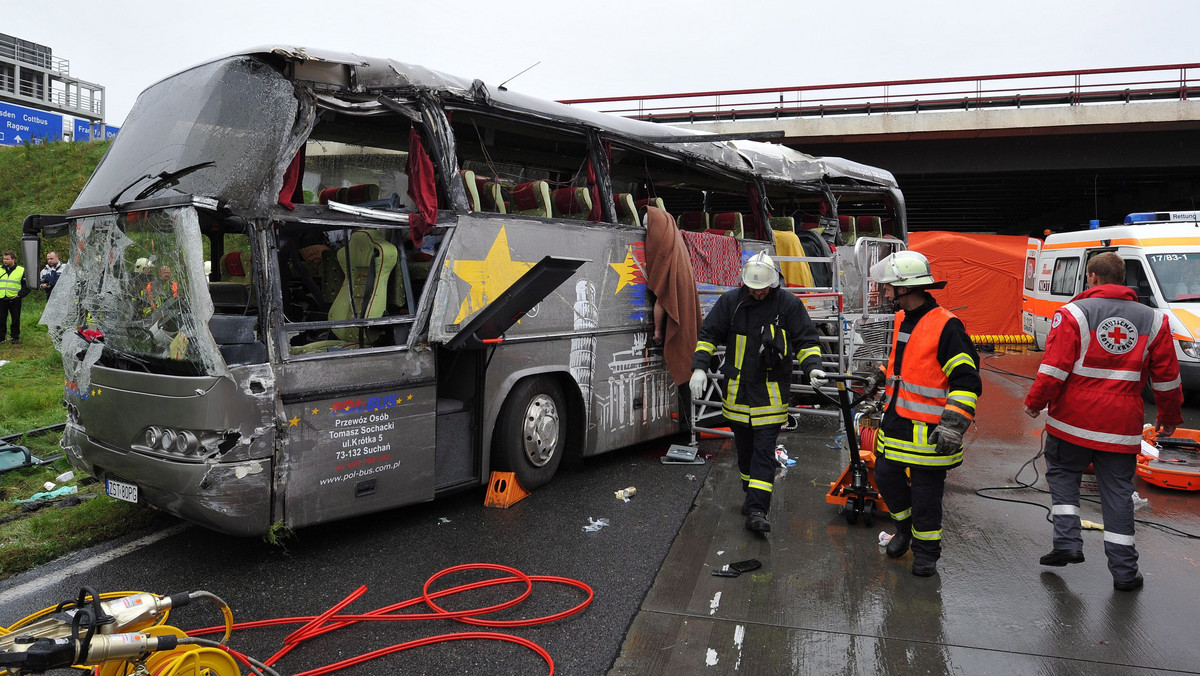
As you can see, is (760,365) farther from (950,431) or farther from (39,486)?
(39,486)

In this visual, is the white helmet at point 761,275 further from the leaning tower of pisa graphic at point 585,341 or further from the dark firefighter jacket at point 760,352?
the leaning tower of pisa graphic at point 585,341

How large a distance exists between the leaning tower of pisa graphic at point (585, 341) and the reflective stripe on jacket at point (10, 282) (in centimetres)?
1087

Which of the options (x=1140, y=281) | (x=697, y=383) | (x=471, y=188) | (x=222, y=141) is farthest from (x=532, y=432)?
(x=1140, y=281)

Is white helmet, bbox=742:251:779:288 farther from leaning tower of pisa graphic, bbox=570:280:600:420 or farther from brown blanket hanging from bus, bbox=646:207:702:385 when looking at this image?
brown blanket hanging from bus, bbox=646:207:702:385

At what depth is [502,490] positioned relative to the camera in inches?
221

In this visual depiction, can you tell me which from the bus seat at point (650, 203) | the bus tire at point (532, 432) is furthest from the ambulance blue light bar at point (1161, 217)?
the bus tire at point (532, 432)

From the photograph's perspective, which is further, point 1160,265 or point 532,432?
point 1160,265

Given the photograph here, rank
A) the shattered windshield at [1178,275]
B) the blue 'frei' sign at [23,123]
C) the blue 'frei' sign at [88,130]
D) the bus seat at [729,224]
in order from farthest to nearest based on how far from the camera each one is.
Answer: the blue 'frei' sign at [23,123]
the blue 'frei' sign at [88,130]
the shattered windshield at [1178,275]
the bus seat at [729,224]

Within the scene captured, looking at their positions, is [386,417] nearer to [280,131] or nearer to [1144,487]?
[280,131]

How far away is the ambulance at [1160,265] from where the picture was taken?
9.69 meters

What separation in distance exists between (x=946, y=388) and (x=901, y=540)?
0.99 meters

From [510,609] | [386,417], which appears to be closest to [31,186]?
[386,417]

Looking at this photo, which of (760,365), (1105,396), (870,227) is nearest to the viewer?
(1105,396)

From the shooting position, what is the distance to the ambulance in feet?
31.8
